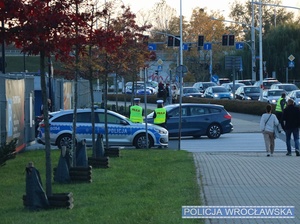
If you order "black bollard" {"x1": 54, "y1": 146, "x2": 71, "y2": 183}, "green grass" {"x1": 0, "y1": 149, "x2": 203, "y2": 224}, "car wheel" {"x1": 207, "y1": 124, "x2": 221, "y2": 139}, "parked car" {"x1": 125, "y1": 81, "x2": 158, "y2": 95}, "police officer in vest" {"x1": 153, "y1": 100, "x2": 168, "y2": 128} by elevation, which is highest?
"parked car" {"x1": 125, "y1": 81, "x2": 158, "y2": 95}

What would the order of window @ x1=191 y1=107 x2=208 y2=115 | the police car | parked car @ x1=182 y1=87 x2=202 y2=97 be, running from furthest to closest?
parked car @ x1=182 y1=87 x2=202 y2=97
window @ x1=191 y1=107 x2=208 y2=115
the police car

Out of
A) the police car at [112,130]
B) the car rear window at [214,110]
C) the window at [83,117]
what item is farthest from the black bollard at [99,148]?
the car rear window at [214,110]

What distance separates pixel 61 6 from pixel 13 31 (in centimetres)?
86

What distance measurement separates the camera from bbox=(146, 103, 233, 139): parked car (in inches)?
1244

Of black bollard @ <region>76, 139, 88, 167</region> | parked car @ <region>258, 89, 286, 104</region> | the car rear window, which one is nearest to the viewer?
black bollard @ <region>76, 139, 88, 167</region>

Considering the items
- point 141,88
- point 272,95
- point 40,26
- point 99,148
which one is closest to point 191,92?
point 141,88

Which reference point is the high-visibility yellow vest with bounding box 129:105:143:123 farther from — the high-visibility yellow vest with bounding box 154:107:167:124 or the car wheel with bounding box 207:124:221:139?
the car wheel with bounding box 207:124:221:139

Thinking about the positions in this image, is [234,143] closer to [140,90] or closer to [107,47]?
[107,47]

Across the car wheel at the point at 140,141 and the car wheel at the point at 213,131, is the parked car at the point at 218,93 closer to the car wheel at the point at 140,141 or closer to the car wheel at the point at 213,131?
the car wheel at the point at 213,131

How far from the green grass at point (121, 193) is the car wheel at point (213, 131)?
449 inches

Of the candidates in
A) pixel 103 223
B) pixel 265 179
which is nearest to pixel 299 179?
pixel 265 179

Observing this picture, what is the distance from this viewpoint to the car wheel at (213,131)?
32188mm

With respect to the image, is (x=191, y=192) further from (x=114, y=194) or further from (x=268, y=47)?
(x=268, y=47)

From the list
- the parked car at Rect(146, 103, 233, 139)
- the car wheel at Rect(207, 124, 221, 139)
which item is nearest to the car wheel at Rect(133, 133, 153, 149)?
the parked car at Rect(146, 103, 233, 139)
